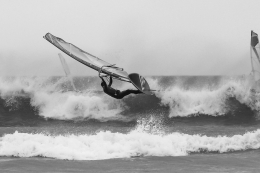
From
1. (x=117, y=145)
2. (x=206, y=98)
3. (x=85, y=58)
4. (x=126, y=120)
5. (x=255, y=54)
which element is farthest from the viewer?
(x=206, y=98)

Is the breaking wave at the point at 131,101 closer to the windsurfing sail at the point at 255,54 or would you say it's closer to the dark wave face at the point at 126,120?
the dark wave face at the point at 126,120

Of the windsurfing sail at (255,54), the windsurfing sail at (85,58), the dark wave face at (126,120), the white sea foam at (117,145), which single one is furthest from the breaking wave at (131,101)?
the windsurfing sail at (85,58)

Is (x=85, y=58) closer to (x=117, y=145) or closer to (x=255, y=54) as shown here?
(x=117, y=145)

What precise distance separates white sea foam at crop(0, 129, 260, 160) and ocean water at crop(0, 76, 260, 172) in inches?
1.3

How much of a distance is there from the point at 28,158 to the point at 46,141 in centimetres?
182

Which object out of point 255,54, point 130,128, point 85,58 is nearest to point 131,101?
point 130,128

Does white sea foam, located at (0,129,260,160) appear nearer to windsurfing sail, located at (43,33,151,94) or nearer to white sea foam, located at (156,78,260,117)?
windsurfing sail, located at (43,33,151,94)

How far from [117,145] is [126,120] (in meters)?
6.41

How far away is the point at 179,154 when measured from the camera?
15.7 meters

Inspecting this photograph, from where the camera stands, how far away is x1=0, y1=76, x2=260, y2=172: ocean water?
1415 centimetres

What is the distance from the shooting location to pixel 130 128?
20734 mm

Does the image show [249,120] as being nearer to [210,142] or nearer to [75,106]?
[210,142]

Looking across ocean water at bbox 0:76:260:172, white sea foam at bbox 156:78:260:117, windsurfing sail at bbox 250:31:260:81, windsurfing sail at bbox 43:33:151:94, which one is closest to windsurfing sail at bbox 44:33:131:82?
windsurfing sail at bbox 43:33:151:94

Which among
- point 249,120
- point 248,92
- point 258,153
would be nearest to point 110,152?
point 258,153
